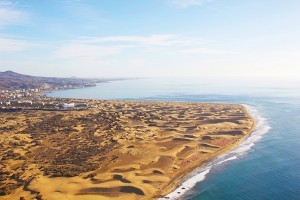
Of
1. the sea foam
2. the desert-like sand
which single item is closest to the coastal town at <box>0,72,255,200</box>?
the desert-like sand

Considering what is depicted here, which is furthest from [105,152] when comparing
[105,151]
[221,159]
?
[221,159]

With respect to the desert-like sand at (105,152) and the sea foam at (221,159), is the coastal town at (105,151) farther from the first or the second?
the sea foam at (221,159)

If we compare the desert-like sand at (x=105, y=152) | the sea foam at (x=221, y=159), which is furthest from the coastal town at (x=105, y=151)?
the sea foam at (x=221, y=159)

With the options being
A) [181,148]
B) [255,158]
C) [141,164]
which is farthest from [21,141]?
[255,158]

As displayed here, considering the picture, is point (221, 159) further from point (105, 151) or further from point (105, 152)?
point (105, 151)

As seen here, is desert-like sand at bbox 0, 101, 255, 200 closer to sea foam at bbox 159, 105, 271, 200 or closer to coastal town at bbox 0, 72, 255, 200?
coastal town at bbox 0, 72, 255, 200

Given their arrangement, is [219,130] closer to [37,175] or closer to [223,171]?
[223,171]

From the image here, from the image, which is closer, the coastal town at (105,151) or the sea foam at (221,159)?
the sea foam at (221,159)
